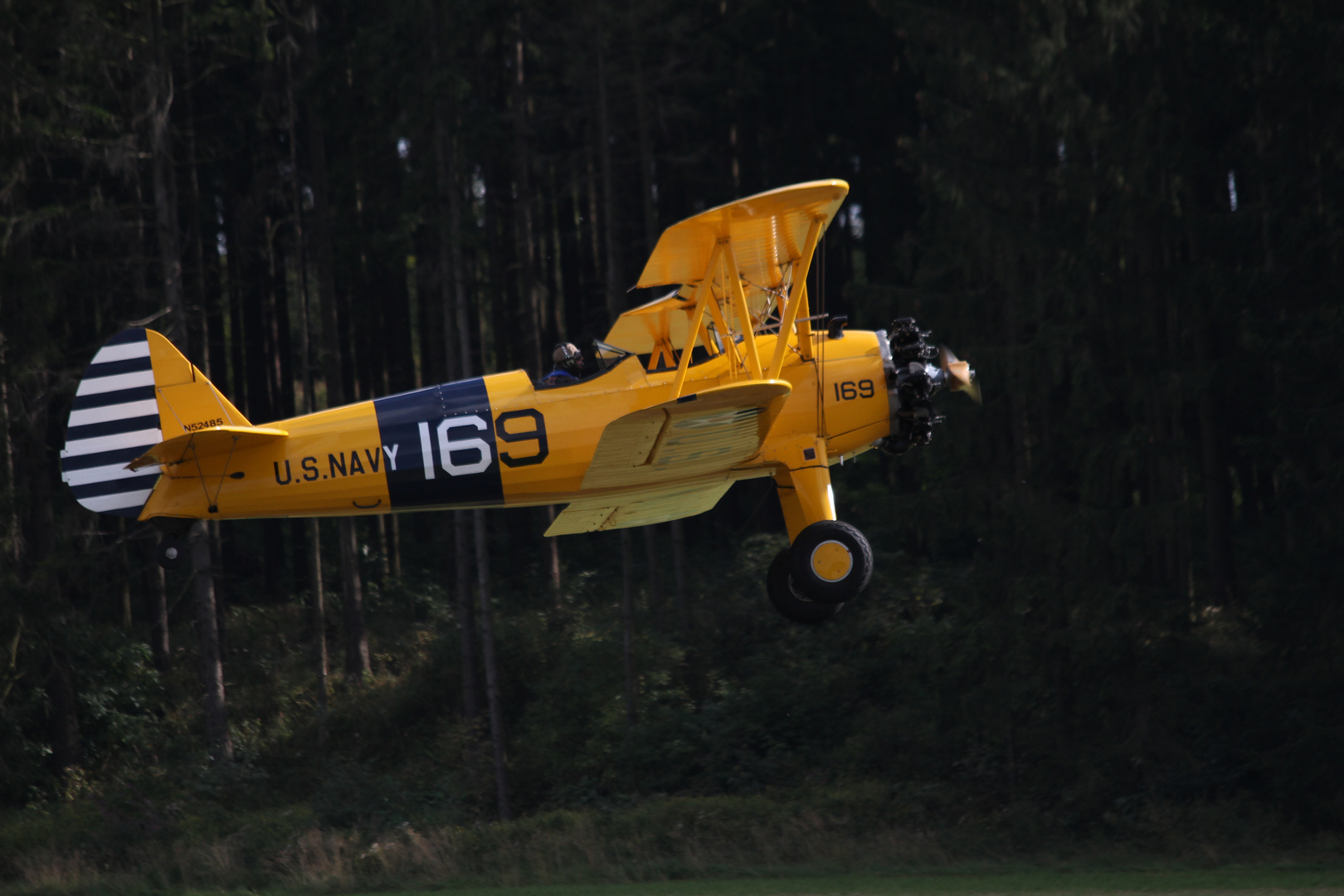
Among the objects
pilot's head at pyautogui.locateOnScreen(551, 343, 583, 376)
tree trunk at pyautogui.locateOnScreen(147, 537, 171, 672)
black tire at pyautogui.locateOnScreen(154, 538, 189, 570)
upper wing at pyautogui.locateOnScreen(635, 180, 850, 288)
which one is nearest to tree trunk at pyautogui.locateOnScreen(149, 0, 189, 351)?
tree trunk at pyautogui.locateOnScreen(147, 537, 171, 672)

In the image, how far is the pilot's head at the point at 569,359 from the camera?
11.1 metres

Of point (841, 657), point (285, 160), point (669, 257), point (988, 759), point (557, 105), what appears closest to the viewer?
point (669, 257)

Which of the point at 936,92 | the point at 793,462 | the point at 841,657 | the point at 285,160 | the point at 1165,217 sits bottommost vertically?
the point at 841,657

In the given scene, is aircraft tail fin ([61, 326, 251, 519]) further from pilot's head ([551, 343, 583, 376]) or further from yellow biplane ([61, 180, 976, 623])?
pilot's head ([551, 343, 583, 376])

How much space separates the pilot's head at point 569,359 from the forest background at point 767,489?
9333mm

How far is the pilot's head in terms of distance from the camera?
11.1 m

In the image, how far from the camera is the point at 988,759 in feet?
67.6

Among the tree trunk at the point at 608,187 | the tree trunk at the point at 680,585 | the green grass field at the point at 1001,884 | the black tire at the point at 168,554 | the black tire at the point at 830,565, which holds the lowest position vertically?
the green grass field at the point at 1001,884

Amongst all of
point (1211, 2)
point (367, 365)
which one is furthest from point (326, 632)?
point (1211, 2)

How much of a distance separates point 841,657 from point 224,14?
16044mm

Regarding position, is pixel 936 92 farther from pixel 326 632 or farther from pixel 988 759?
pixel 326 632

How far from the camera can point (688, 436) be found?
10.1 metres

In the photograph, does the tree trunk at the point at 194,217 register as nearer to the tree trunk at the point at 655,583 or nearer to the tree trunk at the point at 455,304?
the tree trunk at the point at 455,304

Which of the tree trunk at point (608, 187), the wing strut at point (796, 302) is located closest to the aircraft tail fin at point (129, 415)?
the wing strut at point (796, 302)
